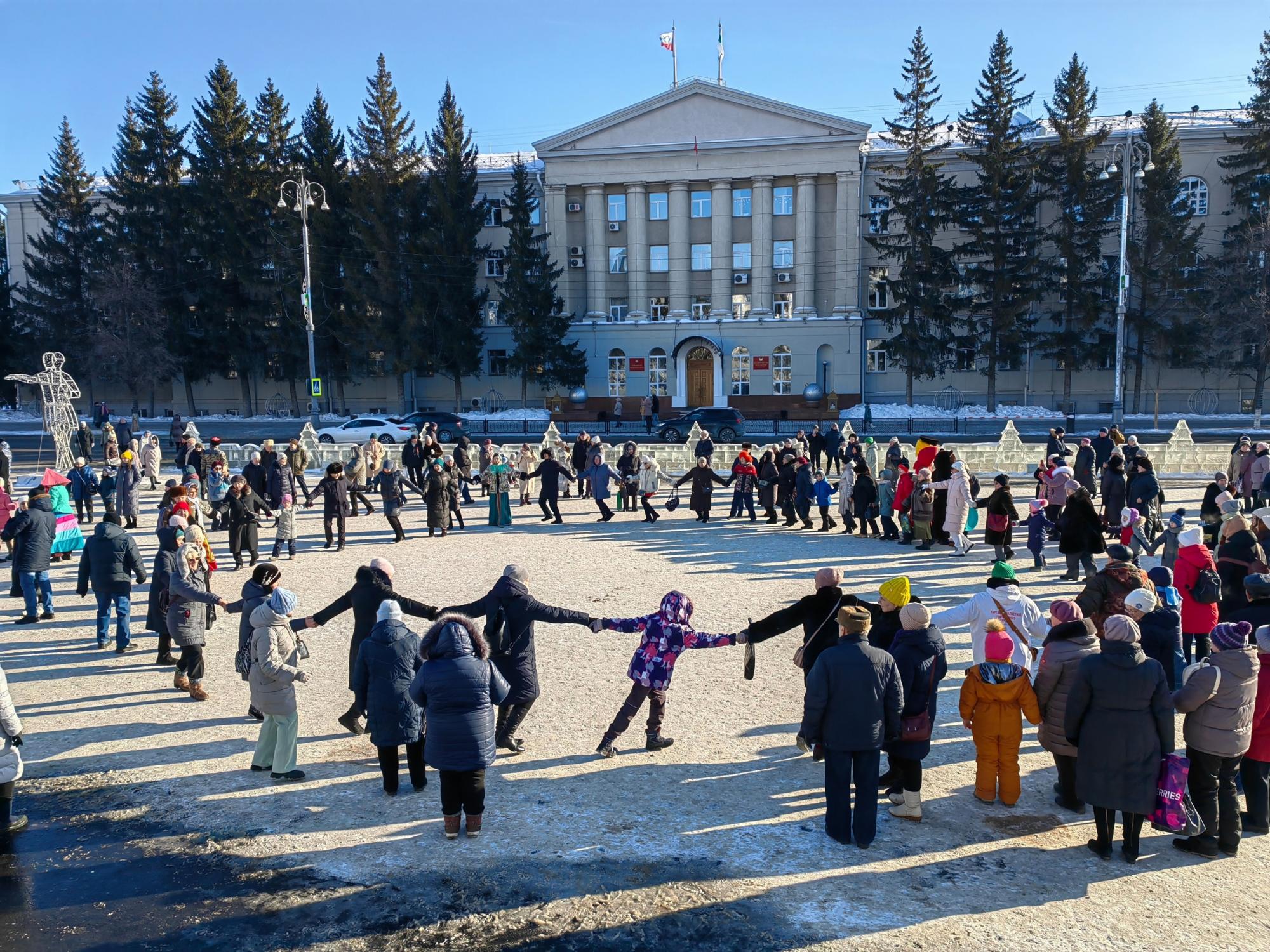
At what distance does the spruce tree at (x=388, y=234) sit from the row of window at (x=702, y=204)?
10973 mm

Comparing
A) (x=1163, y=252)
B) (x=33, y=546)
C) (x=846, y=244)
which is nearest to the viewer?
(x=33, y=546)

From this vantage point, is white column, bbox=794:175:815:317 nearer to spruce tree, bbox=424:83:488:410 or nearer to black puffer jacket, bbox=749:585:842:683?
spruce tree, bbox=424:83:488:410

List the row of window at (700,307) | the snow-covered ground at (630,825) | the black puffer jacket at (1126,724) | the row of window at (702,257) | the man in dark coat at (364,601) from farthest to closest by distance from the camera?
the row of window at (700,307), the row of window at (702,257), the man in dark coat at (364,601), the black puffer jacket at (1126,724), the snow-covered ground at (630,825)

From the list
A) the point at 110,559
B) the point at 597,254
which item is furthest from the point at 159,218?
the point at 110,559

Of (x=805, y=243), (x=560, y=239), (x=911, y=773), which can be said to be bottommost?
(x=911, y=773)

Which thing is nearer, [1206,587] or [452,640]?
[452,640]

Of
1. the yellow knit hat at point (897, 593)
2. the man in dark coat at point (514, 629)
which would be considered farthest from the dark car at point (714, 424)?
the yellow knit hat at point (897, 593)

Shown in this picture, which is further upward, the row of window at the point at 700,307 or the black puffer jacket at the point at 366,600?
the row of window at the point at 700,307

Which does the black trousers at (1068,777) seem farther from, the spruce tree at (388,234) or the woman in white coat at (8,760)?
the spruce tree at (388,234)

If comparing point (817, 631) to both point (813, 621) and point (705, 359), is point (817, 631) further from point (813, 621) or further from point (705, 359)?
point (705, 359)

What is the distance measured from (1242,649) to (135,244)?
5789 centimetres

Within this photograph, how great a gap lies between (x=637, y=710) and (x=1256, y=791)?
4.40m

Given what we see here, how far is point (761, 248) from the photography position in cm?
5028

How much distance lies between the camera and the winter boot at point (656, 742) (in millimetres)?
7664
